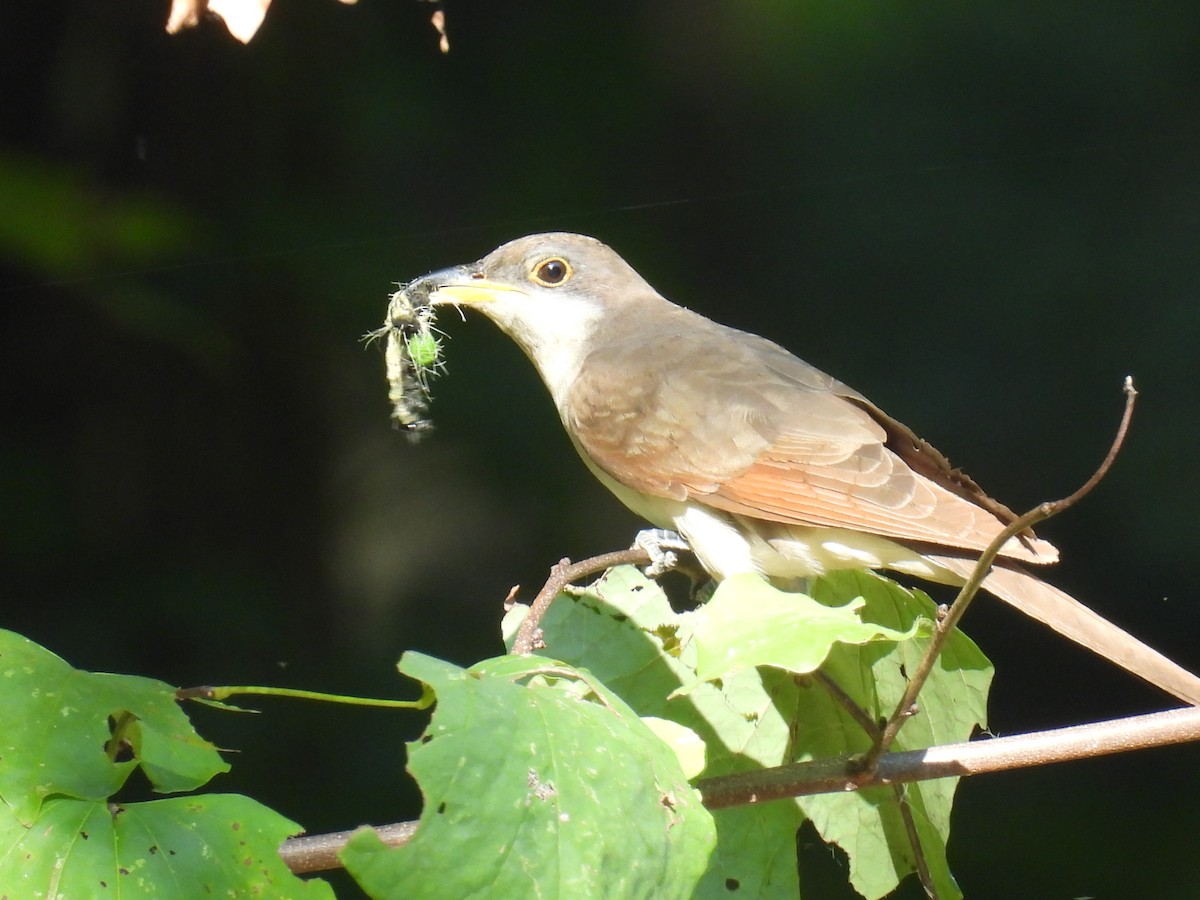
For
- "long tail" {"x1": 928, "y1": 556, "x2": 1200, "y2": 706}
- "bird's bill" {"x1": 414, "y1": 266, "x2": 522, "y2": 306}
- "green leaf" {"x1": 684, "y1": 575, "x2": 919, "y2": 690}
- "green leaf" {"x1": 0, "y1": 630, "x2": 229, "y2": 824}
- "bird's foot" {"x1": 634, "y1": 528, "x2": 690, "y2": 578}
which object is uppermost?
"green leaf" {"x1": 684, "y1": 575, "x2": 919, "y2": 690}

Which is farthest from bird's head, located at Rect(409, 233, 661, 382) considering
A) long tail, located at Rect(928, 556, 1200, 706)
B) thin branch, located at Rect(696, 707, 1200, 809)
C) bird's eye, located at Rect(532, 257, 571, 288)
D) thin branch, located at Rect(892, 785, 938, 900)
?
thin branch, located at Rect(696, 707, 1200, 809)

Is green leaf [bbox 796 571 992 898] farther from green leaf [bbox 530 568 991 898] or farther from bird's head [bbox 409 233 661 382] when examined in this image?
bird's head [bbox 409 233 661 382]

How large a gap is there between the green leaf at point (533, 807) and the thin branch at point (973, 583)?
12.6 inches

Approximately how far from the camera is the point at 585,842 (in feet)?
3.83

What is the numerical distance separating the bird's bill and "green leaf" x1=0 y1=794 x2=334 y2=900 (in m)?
2.20

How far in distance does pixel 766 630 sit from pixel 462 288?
2230 millimetres

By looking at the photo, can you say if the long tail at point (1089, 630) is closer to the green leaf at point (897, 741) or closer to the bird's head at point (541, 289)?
the green leaf at point (897, 741)

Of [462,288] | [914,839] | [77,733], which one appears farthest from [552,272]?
[77,733]

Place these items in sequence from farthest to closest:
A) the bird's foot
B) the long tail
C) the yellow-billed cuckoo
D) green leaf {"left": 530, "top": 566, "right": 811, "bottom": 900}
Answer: the bird's foot → the yellow-billed cuckoo → green leaf {"left": 530, "top": 566, "right": 811, "bottom": 900} → the long tail

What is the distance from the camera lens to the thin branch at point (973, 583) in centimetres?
125

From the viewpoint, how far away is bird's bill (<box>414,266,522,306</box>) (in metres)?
3.34

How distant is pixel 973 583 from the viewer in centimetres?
130

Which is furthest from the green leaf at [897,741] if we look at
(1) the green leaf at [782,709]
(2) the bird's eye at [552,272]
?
(2) the bird's eye at [552,272]

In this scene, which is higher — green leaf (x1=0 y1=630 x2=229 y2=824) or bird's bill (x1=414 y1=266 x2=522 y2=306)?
green leaf (x1=0 y1=630 x2=229 y2=824)
